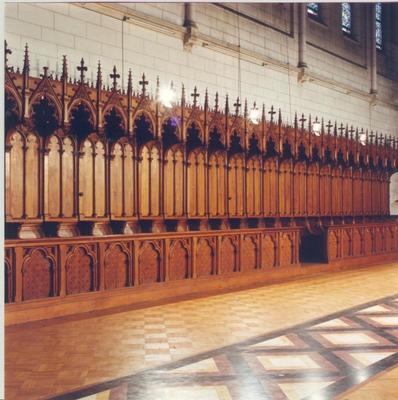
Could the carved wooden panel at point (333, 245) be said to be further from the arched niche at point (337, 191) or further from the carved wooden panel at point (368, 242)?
the arched niche at point (337, 191)

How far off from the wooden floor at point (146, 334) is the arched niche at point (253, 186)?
235 centimetres

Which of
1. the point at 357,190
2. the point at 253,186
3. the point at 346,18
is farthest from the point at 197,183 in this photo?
the point at 346,18

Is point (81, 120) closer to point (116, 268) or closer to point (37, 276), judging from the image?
point (116, 268)

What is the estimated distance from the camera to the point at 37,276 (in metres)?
6.76

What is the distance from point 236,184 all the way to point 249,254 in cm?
160

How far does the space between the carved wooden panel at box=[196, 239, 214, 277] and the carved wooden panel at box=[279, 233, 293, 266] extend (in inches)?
75.7

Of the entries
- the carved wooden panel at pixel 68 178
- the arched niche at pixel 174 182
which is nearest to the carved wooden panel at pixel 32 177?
the carved wooden panel at pixel 68 178

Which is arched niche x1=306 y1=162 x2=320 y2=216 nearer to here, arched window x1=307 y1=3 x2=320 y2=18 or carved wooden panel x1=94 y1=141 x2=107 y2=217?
arched window x1=307 y1=3 x2=320 y2=18

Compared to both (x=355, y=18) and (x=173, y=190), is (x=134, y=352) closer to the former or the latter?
(x=173, y=190)

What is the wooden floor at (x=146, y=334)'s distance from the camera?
171 inches

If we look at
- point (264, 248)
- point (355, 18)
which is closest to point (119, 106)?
point (264, 248)

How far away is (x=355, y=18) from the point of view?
17.5 metres

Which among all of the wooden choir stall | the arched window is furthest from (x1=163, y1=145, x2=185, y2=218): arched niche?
the arched window

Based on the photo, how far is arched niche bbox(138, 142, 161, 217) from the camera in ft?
29.9
